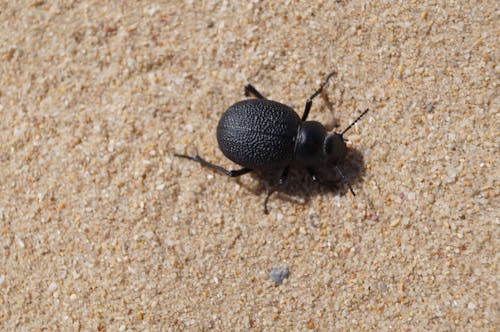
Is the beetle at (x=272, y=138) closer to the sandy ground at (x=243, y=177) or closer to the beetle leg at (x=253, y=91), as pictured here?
the beetle leg at (x=253, y=91)

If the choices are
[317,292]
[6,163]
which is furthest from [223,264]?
[6,163]

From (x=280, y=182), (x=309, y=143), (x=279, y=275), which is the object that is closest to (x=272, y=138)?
(x=309, y=143)

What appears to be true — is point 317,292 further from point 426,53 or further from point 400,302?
point 426,53

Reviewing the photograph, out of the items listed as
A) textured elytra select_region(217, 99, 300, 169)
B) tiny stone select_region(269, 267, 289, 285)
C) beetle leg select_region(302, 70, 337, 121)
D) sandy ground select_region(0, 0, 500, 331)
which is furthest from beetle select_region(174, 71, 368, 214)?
tiny stone select_region(269, 267, 289, 285)

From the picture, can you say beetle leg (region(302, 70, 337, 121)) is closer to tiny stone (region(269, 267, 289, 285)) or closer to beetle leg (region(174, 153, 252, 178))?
beetle leg (region(174, 153, 252, 178))

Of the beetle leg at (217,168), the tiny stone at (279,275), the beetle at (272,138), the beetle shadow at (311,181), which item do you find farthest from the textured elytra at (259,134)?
the tiny stone at (279,275)

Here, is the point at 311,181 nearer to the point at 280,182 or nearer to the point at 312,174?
the point at 312,174
